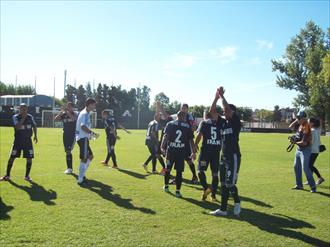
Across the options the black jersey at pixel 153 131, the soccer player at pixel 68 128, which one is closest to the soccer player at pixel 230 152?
the black jersey at pixel 153 131

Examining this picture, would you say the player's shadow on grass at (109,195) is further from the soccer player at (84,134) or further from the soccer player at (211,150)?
the soccer player at (211,150)

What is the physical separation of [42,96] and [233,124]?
253ft

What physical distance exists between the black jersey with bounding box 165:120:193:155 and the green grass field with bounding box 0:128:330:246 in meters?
1.16

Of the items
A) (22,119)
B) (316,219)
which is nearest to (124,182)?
(22,119)

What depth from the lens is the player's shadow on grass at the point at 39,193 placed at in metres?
8.76

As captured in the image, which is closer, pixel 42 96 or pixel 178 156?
pixel 178 156

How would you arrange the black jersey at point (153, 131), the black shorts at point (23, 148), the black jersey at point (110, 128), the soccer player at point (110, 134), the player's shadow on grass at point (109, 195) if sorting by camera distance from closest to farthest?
1. the player's shadow on grass at point (109, 195)
2. the black shorts at point (23, 148)
3. the black jersey at point (153, 131)
4. the soccer player at point (110, 134)
5. the black jersey at point (110, 128)

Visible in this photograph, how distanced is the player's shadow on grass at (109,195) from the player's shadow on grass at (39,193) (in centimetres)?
105

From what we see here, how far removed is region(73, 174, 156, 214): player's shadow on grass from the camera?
Result: 8.29 meters

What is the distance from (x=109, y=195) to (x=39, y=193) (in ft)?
5.14

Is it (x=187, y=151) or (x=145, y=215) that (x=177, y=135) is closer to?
(x=187, y=151)

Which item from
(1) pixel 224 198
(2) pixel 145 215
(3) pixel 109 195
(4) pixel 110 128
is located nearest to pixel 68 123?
(4) pixel 110 128

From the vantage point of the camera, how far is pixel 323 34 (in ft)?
261

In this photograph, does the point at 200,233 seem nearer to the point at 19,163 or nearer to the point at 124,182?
the point at 124,182
